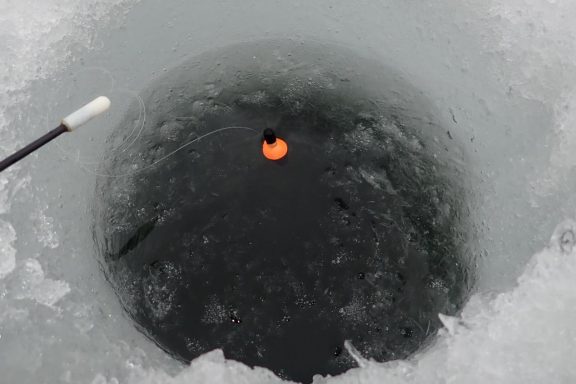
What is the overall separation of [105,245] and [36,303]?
386mm

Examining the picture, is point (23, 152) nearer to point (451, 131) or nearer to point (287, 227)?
point (287, 227)

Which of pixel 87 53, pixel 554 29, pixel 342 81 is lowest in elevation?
pixel 342 81

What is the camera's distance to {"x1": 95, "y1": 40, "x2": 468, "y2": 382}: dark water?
1713mm

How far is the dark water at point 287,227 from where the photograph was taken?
1713 millimetres

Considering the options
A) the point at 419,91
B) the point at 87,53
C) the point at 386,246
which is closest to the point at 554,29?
the point at 419,91

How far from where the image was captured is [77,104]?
6.24 ft

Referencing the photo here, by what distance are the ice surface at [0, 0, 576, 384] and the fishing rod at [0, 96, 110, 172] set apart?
396mm

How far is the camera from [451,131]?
196 centimetres

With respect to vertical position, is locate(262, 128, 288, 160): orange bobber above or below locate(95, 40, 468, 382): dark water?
above

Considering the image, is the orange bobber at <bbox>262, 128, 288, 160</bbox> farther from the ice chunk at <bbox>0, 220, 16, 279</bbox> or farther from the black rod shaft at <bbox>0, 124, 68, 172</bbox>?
the ice chunk at <bbox>0, 220, 16, 279</bbox>

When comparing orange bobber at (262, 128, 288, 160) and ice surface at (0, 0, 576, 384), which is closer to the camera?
ice surface at (0, 0, 576, 384)

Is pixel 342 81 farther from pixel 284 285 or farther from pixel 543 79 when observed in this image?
pixel 284 285

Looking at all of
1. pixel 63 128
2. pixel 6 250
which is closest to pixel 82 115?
pixel 63 128

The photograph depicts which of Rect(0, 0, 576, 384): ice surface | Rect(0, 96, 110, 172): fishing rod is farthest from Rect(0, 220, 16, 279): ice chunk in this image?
Rect(0, 96, 110, 172): fishing rod
